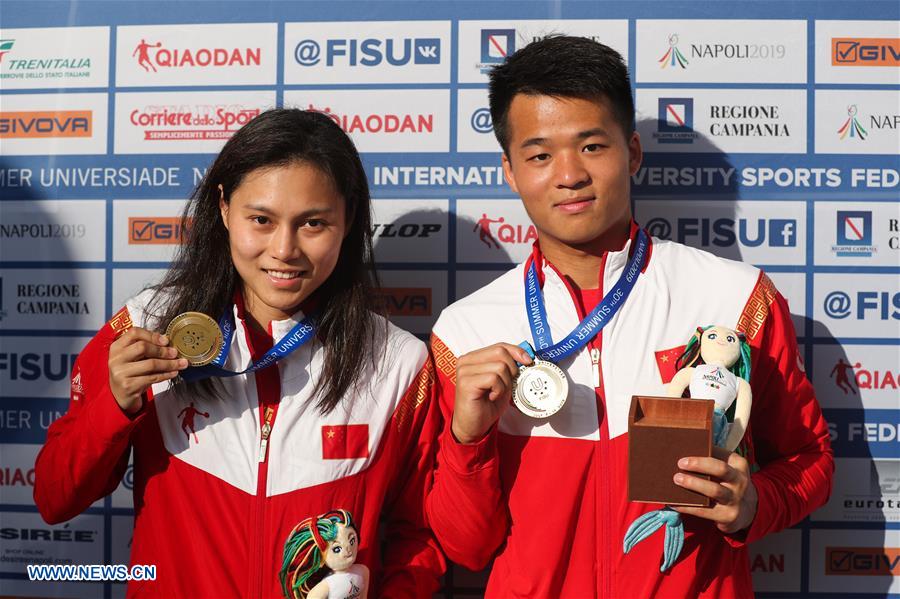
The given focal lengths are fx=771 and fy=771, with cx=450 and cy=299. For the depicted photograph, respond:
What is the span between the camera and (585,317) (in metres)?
2.31

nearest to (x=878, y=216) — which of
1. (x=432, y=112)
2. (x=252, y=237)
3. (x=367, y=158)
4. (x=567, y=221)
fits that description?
(x=567, y=221)

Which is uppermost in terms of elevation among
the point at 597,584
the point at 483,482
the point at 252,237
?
the point at 252,237

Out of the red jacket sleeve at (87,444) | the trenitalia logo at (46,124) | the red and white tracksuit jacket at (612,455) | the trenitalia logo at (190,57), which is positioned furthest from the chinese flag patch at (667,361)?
the trenitalia logo at (46,124)

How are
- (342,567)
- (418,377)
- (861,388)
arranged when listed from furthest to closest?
(861,388) < (418,377) < (342,567)

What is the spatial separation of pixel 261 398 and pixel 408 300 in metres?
0.91

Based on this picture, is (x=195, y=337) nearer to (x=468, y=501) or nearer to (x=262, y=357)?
(x=262, y=357)

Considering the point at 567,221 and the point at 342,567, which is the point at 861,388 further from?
the point at 342,567

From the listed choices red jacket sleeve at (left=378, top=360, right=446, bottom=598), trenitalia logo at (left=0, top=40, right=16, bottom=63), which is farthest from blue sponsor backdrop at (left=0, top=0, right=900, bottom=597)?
red jacket sleeve at (left=378, top=360, right=446, bottom=598)

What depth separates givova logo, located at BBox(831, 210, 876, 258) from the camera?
9.77 feet

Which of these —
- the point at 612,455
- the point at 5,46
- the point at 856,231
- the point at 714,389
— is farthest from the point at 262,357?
the point at 856,231

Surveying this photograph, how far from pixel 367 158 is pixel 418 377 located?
1056mm

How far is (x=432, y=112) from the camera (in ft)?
10.1

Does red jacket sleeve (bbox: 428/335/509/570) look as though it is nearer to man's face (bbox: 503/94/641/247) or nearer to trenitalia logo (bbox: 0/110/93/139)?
man's face (bbox: 503/94/641/247)

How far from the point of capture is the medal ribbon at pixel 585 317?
2.27 meters
